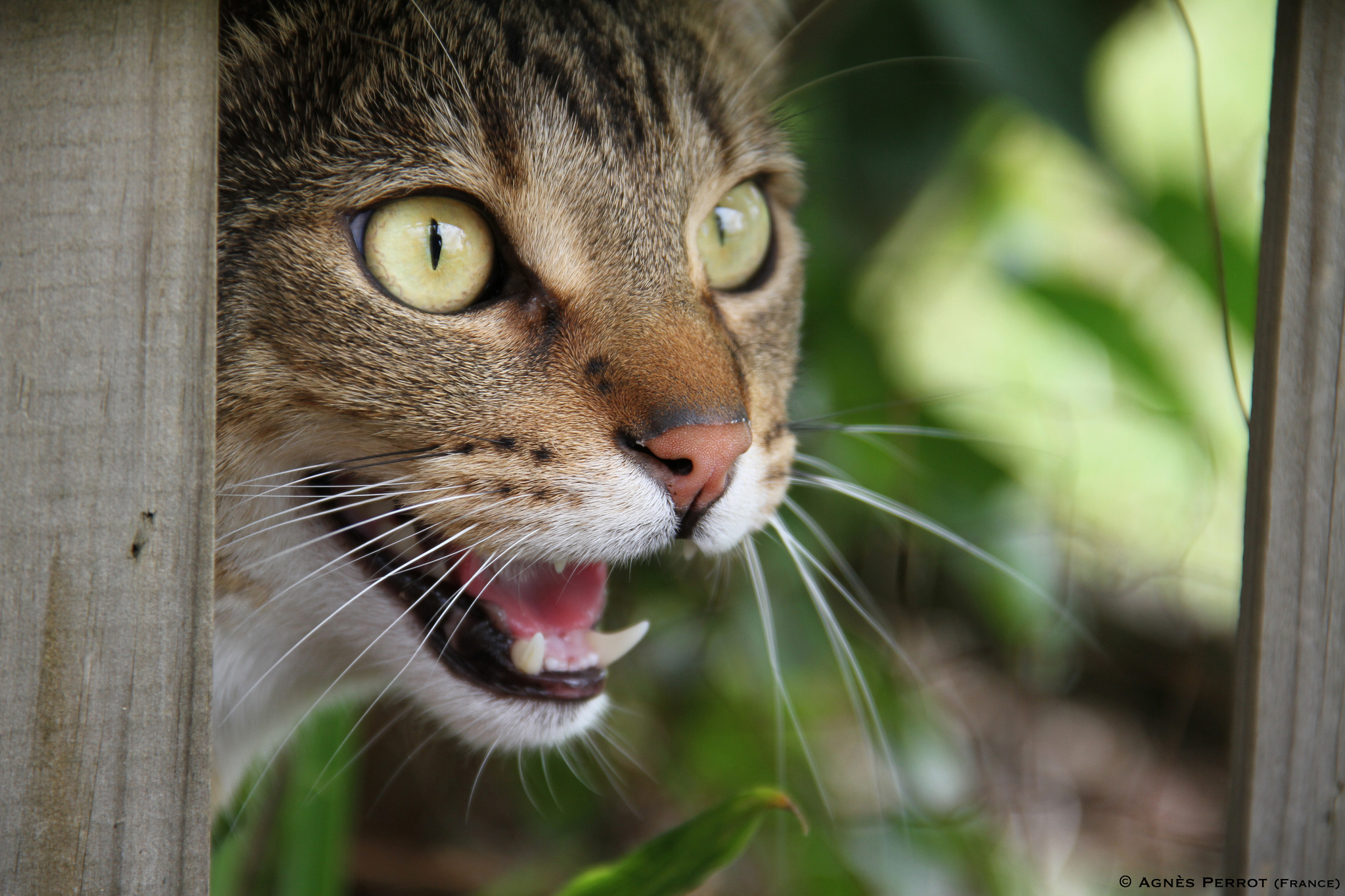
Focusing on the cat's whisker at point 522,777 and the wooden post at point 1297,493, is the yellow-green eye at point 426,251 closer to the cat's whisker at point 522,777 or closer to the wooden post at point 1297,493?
the cat's whisker at point 522,777

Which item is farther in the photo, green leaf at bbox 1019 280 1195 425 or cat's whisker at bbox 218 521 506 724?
green leaf at bbox 1019 280 1195 425

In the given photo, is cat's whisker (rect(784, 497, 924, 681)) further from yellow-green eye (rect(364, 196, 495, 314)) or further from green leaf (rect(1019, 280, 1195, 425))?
green leaf (rect(1019, 280, 1195, 425))

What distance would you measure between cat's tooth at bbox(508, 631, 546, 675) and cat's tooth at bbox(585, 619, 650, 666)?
7 centimetres

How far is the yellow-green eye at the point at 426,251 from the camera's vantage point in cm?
91

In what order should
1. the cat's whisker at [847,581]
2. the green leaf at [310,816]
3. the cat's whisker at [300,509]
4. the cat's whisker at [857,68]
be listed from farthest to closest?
the green leaf at [310,816] < the cat's whisker at [857,68] < the cat's whisker at [847,581] < the cat's whisker at [300,509]

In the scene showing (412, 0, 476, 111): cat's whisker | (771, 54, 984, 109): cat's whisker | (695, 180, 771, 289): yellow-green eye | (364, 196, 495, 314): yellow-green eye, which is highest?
(771, 54, 984, 109): cat's whisker

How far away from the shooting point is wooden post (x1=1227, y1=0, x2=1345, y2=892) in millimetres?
890

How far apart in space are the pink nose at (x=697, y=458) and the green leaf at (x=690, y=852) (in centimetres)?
30

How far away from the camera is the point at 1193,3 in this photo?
96.3 inches

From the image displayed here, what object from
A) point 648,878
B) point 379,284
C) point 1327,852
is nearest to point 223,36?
point 379,284

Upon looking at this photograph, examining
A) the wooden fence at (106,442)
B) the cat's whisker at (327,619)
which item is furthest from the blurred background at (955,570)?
the wooden fence at (106,442)

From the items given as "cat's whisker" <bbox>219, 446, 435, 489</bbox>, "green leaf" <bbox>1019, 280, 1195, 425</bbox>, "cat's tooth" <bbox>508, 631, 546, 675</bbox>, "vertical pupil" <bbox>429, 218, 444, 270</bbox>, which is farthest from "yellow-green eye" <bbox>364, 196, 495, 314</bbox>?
"green leaf" <bbox>1019, 280, 1195, 425</bbox>

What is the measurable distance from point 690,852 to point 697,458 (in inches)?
16.6

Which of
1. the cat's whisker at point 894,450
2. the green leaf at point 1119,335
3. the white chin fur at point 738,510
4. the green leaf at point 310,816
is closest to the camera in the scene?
the white chin fur at point 738,510
